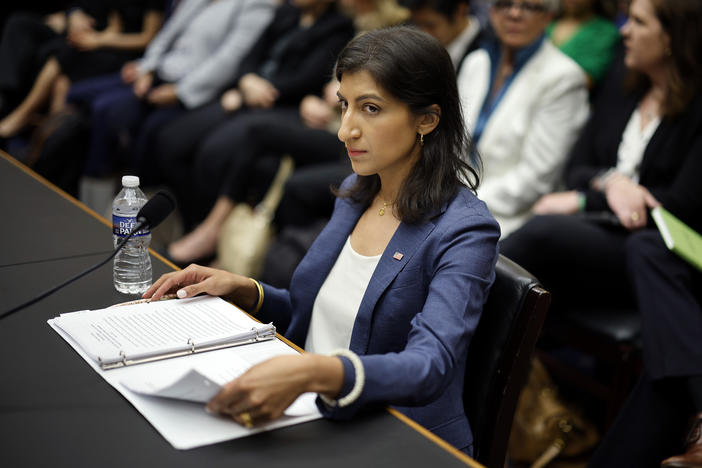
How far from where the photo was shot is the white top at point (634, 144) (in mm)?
2367

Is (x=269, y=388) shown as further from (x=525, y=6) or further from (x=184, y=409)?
(x=525, y=6)

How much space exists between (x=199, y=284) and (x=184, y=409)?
39 centimetres

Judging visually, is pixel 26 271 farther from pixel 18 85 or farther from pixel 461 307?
pixel 18 85

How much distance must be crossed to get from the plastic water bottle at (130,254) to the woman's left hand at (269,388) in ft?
1.57

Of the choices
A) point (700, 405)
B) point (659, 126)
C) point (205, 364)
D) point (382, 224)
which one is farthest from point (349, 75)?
point (659, 126)

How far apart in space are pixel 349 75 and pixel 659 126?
132 cm

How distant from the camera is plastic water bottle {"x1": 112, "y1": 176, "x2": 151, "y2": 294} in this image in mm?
1397

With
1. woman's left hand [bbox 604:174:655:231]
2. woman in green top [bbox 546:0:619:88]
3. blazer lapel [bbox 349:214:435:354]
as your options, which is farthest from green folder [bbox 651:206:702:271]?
woman in green top [bbox 546:0:619:88]

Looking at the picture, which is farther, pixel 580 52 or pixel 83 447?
pixel 580 52

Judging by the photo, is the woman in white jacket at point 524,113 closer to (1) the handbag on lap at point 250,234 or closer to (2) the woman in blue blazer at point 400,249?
(1) the handbag on lap at point 250,234

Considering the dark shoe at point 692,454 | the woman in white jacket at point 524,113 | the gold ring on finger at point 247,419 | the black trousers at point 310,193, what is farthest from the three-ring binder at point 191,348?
the black trousers at point 310,193

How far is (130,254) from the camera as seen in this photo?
1.50 metres

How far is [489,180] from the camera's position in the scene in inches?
104

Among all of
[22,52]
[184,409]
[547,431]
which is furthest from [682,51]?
[22,52]
